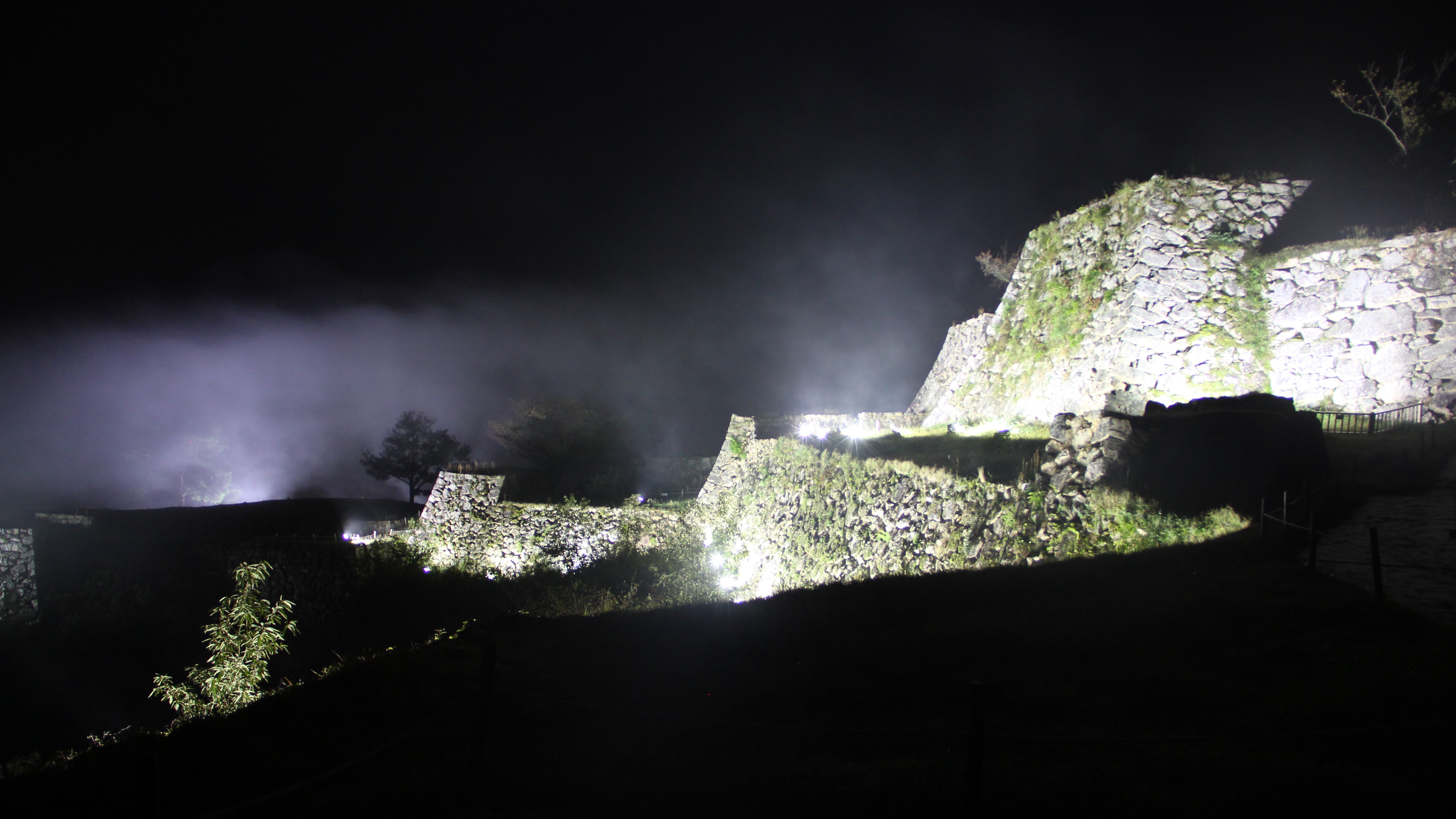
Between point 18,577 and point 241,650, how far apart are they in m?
20.0

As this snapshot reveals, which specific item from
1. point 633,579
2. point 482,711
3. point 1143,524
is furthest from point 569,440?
point 482,711

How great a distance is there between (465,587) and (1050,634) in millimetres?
18517

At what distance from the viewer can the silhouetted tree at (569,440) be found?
30734 mm

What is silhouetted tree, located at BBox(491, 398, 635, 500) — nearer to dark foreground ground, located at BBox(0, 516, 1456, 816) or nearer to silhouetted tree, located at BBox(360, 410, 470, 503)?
silhouetted tree, located at BBox(360, 410, 470, 503)

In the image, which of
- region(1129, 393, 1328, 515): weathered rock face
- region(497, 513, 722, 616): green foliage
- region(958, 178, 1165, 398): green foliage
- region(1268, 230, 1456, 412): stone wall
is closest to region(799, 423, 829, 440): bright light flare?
region(958, 178, 1165, 398): green foliage

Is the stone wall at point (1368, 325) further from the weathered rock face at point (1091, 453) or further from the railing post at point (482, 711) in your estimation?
the railing post at point (482, 711)

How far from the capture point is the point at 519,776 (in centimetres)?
409

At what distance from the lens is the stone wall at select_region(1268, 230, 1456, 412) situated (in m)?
13.2

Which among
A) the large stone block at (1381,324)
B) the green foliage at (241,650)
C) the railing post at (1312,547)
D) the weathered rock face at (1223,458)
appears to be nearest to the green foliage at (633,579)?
the green foliage at (241,650)

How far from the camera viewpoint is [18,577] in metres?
21.2

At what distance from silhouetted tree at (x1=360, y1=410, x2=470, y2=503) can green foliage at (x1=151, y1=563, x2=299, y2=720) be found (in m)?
30.1

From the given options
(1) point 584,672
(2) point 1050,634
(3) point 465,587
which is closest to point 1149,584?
(2) point 1050,634

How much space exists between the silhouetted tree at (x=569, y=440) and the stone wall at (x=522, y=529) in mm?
6382

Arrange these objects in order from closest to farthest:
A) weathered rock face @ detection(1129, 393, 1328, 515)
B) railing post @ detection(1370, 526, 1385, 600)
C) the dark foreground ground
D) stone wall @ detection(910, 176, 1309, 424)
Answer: the dark foreground ground → railing post @ detection(1370, 526, 1385, 600) → weathered rock face @ detection(1129, 393, 1328, 515) → stone wall @ detection(910, 176, 1309, 424)
